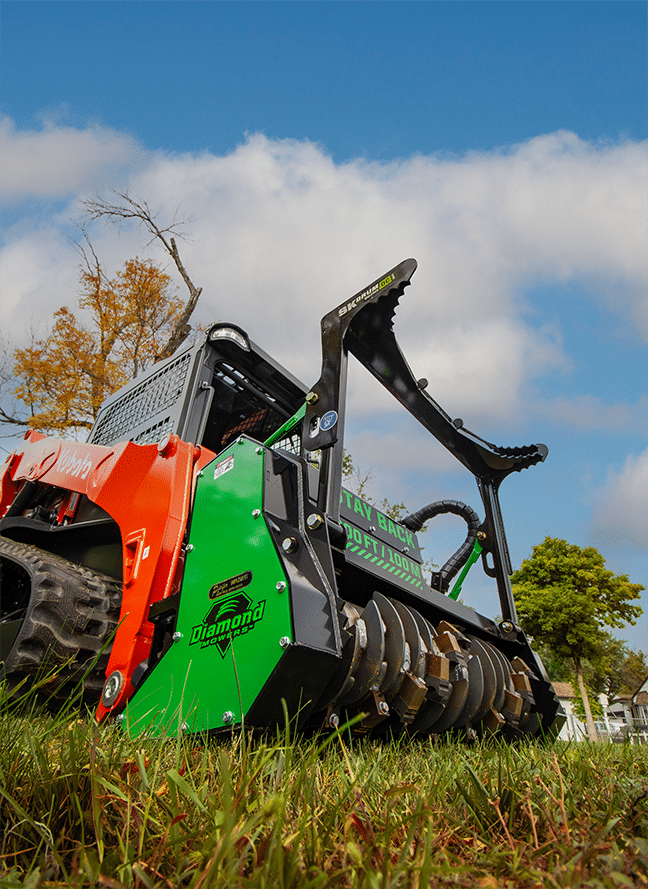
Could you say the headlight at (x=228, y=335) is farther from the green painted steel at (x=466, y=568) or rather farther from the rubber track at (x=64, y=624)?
the green painted steel at (x=466, y=568)

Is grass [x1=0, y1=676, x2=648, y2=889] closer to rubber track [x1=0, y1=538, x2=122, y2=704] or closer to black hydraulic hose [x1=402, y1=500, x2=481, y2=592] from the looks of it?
rubber track [x1=0, y1=538, x2=122, y2=704]

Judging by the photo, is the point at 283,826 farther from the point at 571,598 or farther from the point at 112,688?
the point at 571,598

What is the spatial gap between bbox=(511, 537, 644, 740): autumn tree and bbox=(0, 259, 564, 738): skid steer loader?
16582 mm

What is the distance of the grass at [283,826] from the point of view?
798 millimetres

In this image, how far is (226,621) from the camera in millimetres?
2246

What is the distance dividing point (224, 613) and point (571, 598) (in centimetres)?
1961

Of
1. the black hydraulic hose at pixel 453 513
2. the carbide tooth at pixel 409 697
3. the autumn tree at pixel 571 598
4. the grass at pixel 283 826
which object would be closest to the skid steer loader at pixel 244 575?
the carbide tooth at pixel 409 697

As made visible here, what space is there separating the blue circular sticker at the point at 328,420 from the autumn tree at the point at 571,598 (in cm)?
1768

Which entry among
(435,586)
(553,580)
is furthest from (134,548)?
(553,580)

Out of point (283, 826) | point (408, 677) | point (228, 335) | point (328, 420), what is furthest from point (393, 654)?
point (228, 335)

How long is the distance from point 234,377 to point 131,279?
42.7 feet

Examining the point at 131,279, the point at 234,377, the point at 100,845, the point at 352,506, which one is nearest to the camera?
the point at 100,845

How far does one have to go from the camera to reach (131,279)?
1562cm

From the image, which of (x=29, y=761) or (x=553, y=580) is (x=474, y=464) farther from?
(x=553, y=580)
